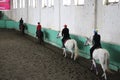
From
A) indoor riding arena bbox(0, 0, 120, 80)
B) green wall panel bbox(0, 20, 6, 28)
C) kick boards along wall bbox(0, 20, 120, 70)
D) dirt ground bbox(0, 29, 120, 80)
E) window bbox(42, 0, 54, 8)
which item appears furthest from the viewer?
green wall panel bbox(0, 20, 6, 28)

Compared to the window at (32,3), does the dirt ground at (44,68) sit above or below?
below

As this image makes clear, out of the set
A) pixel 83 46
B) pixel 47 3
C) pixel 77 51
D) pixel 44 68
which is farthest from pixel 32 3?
pixel 44 68

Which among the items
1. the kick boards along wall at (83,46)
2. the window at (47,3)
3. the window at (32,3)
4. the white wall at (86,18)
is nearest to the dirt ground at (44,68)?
the kick boards along wall at (83,46)

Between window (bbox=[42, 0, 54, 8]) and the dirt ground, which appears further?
window (bbox=[42, 0, 54, 8])

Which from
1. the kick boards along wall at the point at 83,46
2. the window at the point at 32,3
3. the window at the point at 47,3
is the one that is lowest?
the kick boards along wall at the point at 83,46

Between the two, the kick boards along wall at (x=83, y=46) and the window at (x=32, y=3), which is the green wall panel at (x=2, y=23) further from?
the window at (x=32, y=3)

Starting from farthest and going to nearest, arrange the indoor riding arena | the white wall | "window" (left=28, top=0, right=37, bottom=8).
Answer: "window" (left=28, top=0, right=37, bottom=8), the white wall, the indoor riding arena

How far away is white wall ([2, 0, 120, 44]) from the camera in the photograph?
37.9ft

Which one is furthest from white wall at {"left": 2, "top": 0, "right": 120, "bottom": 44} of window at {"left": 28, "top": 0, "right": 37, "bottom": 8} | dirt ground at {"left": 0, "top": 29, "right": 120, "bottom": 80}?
window at {"left": 28, "top": 0, "right": 37, "bottom": 8}

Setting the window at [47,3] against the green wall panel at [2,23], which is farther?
the green wall panel at [2,23]

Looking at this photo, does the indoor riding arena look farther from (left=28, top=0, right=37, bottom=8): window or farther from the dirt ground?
(left=28, top=0, right=37, bottom=8): window

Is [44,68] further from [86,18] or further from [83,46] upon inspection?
[86,18]

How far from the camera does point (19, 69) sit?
1169 centimetres

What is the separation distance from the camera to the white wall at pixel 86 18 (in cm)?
1154
